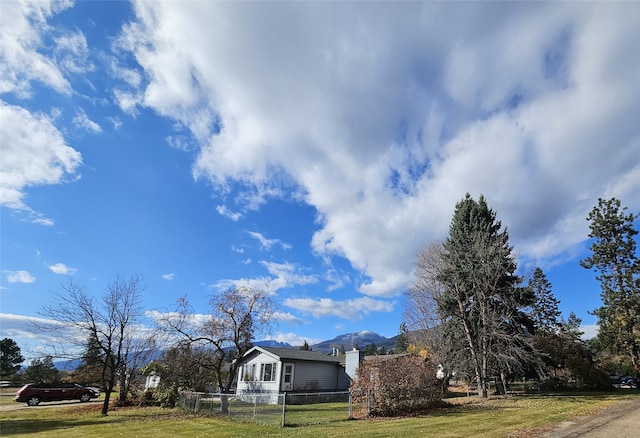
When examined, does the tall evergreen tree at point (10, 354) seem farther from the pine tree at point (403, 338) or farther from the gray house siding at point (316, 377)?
the pine tree at point (403, 338)

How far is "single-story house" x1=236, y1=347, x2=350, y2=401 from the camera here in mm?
27641

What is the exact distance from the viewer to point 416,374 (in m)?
16.8

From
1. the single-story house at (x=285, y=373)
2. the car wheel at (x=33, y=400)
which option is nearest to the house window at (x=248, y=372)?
the single-story house at (x=285, y=373)

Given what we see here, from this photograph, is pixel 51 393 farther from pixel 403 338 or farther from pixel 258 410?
pixel 403 338

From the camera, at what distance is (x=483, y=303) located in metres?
25.8

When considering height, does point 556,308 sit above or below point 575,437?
above

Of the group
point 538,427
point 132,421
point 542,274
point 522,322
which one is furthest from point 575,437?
point 542,274

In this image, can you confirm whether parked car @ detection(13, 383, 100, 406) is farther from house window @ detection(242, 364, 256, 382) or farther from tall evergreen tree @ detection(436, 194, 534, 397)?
tall evergreen tree @ detection(436, 194, 534, 397)

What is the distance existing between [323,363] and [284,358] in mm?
5045

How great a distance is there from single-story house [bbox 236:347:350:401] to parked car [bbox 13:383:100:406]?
13.2m

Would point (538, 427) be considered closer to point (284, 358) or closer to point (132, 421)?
point (132, 421)

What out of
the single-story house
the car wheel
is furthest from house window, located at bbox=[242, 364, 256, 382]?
the car wheel

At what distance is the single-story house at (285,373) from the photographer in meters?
27.6

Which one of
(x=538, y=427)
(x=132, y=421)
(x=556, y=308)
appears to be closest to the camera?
(x=538, y=427)
